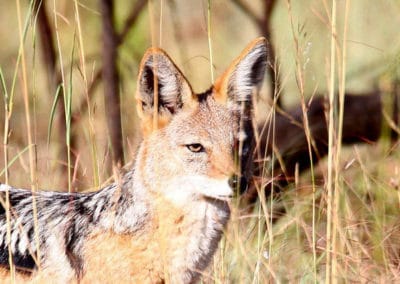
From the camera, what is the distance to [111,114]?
7.11m

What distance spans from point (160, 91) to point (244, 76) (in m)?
0.42

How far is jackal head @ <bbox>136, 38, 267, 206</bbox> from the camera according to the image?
4078 millimetres

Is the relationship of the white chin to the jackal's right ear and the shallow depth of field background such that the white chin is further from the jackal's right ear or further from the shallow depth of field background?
the jackal's right ear

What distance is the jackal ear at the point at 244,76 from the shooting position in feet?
14.0

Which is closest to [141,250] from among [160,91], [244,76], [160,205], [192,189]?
[160,205]

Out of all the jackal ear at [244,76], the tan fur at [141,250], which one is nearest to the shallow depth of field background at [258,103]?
the jackal ear at [244,76]

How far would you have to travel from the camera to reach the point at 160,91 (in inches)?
168

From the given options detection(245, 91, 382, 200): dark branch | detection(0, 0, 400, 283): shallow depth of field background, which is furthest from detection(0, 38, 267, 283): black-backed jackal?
Result: detection(245, 91, 382, 200): dark branch

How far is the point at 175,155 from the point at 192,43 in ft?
32.5

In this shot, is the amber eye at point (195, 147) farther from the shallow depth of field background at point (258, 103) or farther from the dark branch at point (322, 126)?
the dark branch at point (322, 126)

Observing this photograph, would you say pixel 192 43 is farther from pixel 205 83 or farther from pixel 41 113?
pixel 41 113

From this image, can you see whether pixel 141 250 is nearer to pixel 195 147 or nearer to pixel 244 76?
pixel 195 147

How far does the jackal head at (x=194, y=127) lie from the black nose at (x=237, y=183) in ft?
0.07

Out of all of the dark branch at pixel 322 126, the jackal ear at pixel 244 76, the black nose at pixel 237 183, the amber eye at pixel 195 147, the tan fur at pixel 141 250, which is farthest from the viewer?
the dark branch at pixel 322 126
